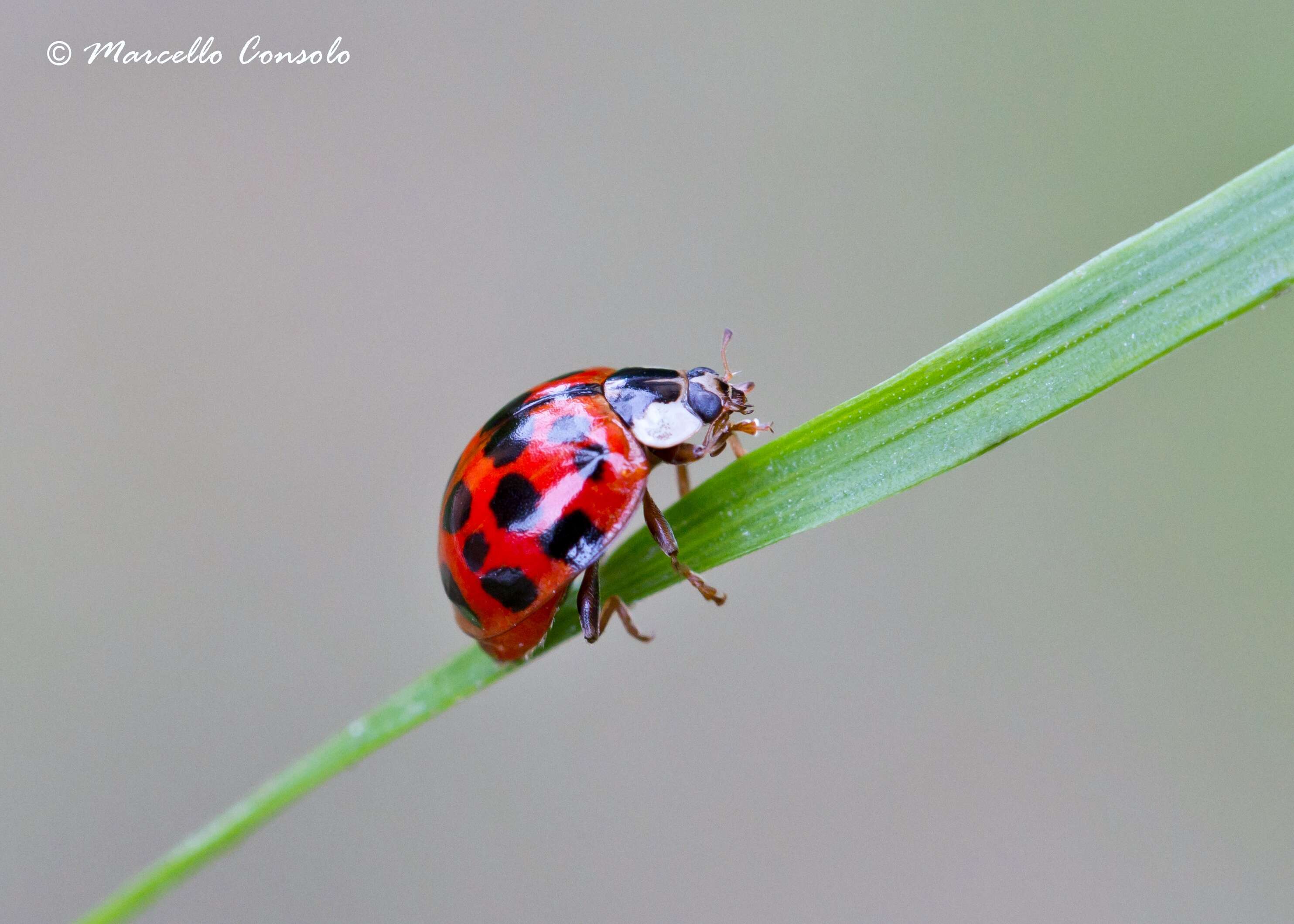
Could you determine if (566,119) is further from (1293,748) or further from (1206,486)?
(1293,748)

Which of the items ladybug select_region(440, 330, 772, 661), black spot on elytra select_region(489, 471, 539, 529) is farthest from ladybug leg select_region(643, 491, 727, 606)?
black spot on elytra select_region(489, 471, 539, 529)

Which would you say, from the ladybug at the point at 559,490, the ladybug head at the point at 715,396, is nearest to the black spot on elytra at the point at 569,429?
the ladybug at the point at 559,490

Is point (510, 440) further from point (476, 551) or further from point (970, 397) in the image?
point (970, 397)

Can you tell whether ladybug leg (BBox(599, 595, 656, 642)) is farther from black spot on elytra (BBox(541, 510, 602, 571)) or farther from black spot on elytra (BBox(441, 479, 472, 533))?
black spot on elytra (BBox(441, 479, 472, 533))

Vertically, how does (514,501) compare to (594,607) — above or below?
above

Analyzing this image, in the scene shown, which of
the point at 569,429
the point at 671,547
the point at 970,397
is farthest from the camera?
the point at 569,429

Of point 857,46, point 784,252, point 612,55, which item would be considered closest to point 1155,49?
point 857,46

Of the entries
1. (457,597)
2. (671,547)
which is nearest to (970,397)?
(671,547)

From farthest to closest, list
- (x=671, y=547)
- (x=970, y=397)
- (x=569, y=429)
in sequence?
(x=569, y=429), (x=671, y=547), (x=970, y=397)
